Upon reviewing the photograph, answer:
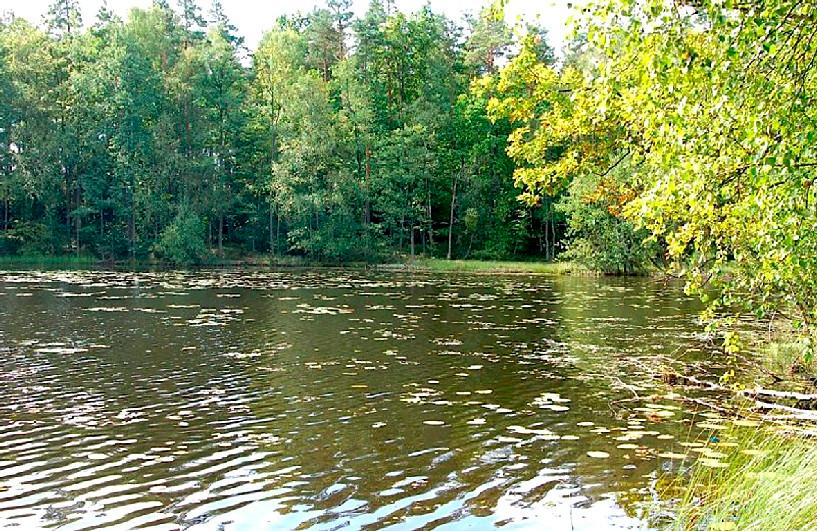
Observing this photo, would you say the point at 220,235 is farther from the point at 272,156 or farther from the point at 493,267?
the point at 493,267

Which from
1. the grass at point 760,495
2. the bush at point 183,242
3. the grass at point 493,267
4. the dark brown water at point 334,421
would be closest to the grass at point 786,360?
the dark brown water at point 334,421

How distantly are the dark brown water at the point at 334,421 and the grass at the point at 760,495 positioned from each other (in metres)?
0.65

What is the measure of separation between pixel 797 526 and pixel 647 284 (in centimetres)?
3602

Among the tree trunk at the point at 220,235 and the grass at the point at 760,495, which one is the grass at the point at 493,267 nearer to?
the tree trunk at the point at 220,235

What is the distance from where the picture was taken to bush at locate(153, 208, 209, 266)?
55094mm

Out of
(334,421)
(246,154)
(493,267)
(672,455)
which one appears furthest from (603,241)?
(672,455)

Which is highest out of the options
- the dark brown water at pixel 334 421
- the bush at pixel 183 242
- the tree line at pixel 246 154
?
the tree line at pixel 246 154

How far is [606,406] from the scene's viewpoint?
494 inches

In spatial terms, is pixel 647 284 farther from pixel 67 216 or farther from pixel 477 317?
pixel 67 216

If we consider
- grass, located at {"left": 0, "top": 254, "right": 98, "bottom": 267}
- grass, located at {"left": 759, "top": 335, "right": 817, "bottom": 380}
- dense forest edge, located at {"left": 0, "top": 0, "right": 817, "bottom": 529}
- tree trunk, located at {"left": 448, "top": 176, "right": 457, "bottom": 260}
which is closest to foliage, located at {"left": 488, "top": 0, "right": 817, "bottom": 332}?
grass, located at {"left": 759, "top": 335, "right": 817, "bottom": 380}

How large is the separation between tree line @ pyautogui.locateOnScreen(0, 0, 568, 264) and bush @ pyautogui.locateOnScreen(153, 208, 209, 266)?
0.10m

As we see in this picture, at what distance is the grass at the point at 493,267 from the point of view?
166 feet

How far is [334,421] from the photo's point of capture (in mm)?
11602

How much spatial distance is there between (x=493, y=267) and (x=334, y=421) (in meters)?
41.7
